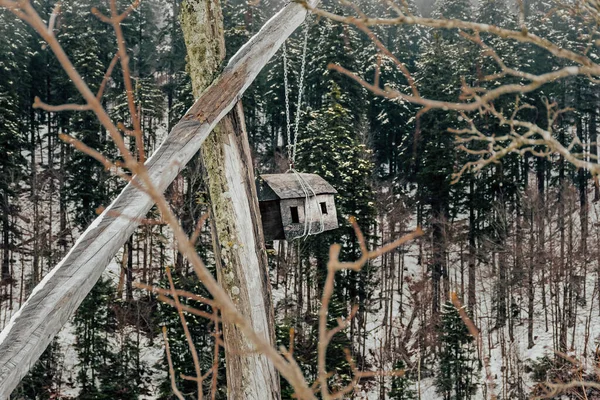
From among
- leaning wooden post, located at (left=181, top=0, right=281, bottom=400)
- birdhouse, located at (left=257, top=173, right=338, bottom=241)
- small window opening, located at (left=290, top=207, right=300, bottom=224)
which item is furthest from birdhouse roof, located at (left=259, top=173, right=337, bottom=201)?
leaning wooden post, located at (left=181, top=0, right=281, bottom=400)

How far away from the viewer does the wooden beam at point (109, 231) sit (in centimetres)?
167

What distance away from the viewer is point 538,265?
2083 cm

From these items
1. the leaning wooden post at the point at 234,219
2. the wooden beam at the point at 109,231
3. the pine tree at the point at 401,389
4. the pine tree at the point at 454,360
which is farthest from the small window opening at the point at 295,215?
the pine tree at the point at 454,360

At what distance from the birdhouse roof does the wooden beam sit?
4.01ft

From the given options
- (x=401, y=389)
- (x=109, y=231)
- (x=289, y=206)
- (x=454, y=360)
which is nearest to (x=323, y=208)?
(x=289, y=206)

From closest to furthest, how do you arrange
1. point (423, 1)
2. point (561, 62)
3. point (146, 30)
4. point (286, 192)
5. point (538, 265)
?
point (286, 192), point (538, 265), point (561, 62), point (146, 30), point (423, 1)

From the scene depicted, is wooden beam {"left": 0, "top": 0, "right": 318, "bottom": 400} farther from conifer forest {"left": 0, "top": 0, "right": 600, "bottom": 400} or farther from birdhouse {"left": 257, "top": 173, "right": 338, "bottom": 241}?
birdhouse {"left": 257, "top": 173, "right": 338, "bottom": 241}

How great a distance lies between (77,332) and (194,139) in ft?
57.4

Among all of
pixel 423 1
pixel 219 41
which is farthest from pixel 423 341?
pixel 423 1

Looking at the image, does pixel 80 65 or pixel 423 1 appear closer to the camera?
pixel 80 65

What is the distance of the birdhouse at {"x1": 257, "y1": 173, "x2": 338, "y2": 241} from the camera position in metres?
3.92

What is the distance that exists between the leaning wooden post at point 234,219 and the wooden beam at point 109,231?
168mm

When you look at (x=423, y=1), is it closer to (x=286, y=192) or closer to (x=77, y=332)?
(x=77, y=332)

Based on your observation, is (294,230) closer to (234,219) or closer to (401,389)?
(234,219)
